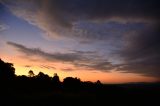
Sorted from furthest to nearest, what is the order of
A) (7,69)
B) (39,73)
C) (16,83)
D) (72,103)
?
(39,73), (7,69), (16,83), (72,103)

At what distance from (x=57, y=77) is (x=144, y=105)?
200 ft

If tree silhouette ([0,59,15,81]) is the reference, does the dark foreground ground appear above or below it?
below

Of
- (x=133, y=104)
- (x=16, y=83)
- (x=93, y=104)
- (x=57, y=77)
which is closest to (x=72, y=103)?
(x=93, y=104)

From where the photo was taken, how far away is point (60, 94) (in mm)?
39469

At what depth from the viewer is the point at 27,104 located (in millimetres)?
27328

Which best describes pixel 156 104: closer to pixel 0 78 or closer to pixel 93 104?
pixel 93 104

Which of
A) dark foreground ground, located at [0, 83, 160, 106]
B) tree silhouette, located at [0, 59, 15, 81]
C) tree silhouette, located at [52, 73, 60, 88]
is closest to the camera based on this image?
dark foreground ground, located at [0, 83, 160, 106]

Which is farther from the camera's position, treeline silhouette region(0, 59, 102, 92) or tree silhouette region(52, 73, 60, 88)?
tree silhouette region(52, 73, 60, 88)

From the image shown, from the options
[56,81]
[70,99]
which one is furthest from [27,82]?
[70,99]

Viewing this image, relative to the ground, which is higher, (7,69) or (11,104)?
(7,69)

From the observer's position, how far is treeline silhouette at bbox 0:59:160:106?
30.9 meters

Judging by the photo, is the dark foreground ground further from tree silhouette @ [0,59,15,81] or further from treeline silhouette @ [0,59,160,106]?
tree silhouette @ [0,59,15,81]

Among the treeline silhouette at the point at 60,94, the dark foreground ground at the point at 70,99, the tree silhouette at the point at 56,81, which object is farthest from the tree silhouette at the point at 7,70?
the tree silhouette at the point at 56,81

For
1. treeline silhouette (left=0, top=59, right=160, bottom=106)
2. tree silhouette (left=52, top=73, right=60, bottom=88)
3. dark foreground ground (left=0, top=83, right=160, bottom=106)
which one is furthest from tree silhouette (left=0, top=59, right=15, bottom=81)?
tree silhouette (left=52, top=73, right=60, bottom=88)
